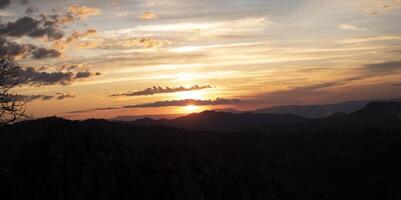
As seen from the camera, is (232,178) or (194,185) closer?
(194,185)

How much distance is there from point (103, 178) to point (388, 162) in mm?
121239

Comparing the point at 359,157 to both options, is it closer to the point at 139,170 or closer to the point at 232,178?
the point at 232,178

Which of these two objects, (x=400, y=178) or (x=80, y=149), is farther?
(x=400, y=178)

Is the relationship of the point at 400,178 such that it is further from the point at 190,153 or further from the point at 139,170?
the point at 139,170

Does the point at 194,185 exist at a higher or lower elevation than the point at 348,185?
higher

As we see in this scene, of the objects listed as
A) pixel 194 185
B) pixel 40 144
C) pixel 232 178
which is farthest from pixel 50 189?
pixel 232 178

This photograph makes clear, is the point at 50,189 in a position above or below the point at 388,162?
above

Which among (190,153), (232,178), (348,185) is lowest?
(348,185)

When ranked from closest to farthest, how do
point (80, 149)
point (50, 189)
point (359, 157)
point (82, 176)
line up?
point (50, 189)
point (82, 176)
point (80, 149)
point (359, 157)

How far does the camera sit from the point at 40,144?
10788 cm

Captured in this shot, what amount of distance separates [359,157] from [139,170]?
127247mm

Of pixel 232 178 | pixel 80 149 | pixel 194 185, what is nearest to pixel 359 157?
pixel 232 178

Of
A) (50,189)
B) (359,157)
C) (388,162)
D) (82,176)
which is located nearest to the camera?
(50,189)

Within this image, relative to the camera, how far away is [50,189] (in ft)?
293
